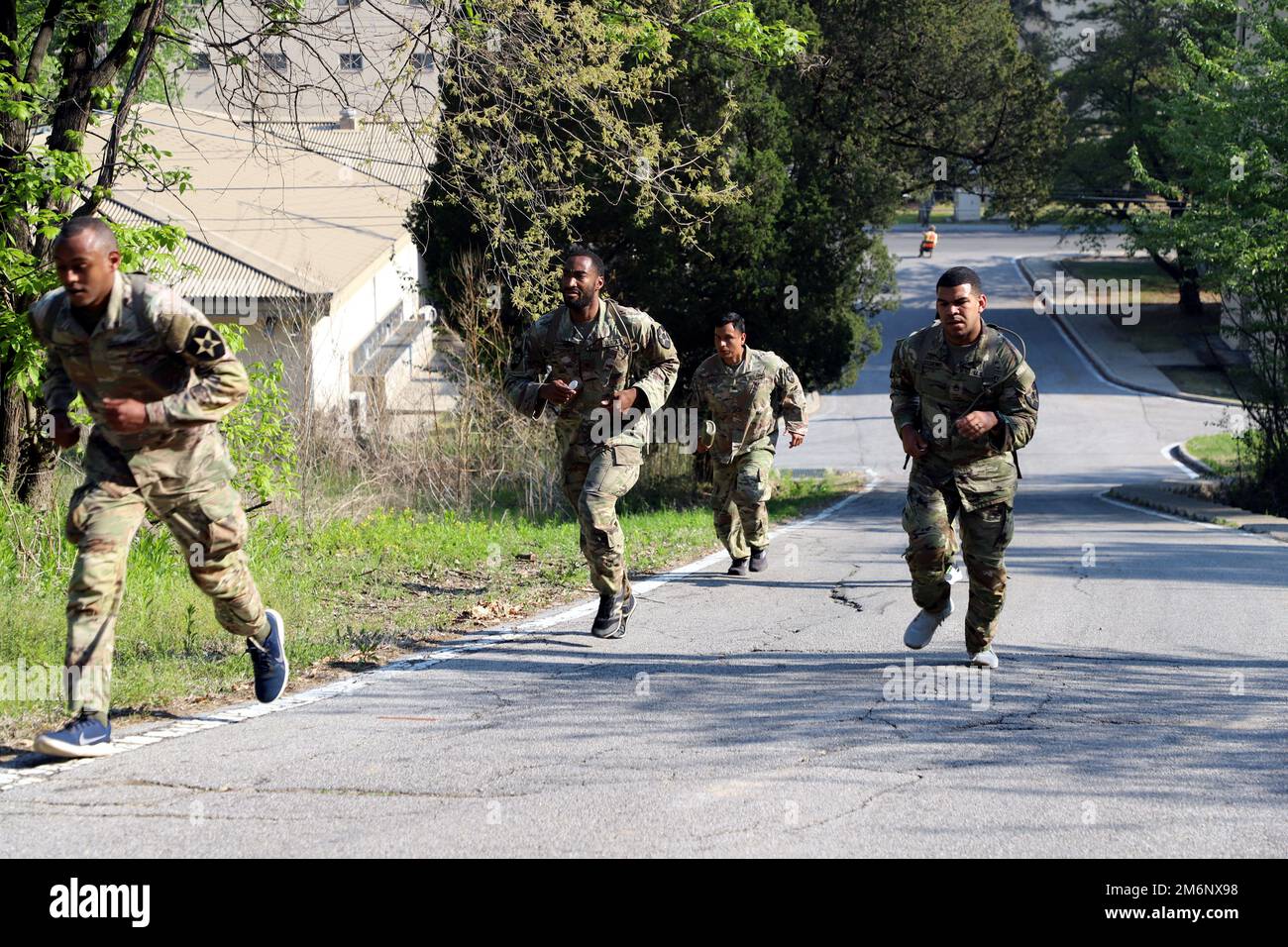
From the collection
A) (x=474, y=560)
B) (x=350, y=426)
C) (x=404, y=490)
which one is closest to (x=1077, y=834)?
(x=474, y=560)

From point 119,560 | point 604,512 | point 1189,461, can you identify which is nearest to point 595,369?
point 604,512

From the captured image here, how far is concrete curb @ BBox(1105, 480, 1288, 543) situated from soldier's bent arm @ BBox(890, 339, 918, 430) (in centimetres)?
1072

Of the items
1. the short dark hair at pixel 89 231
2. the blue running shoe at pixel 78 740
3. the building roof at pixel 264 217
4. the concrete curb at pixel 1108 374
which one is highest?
the building roof at pixel 264 217

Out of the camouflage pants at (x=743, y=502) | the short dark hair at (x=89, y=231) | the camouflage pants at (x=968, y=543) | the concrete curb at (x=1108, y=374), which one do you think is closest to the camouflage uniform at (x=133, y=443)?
the short dark hair at (x=89, y=231)

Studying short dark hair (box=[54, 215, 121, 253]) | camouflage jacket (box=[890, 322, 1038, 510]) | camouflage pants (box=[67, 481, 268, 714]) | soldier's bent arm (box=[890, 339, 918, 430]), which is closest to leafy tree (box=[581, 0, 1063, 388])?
soldier's bent arm (box=[890, 339, 918, 430])

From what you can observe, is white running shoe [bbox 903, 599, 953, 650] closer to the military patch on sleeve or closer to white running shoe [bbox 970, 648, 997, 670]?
white running shoe [bbox 970, 648, 997, 670]

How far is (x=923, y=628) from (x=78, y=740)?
433cm

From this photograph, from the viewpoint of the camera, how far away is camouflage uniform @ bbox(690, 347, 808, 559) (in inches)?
456

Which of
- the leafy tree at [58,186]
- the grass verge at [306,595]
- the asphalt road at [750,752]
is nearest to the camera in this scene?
the asphalt road at [750,752]

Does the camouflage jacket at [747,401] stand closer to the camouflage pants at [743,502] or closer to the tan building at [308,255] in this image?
the camouflage pants at [743,502]

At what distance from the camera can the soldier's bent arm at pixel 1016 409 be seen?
7.04 meters

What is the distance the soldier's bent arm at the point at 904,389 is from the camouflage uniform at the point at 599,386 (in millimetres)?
1452
